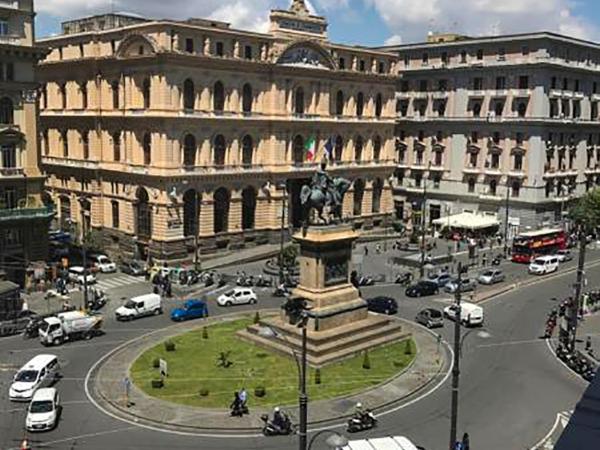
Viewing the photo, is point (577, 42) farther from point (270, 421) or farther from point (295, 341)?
point (270, 421)

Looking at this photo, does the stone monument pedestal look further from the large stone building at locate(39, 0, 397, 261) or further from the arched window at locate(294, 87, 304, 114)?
the arched window at locate(294, 87, 304, 114)

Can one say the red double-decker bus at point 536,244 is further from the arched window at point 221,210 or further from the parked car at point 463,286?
the arched window at point 221,210

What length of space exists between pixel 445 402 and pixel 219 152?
48172mm

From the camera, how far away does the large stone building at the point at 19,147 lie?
63719mm

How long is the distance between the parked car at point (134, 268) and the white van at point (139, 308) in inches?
614

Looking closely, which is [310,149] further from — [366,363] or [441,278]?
[366,363]

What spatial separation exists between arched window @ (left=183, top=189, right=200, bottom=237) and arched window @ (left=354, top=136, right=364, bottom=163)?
2677 centimetres

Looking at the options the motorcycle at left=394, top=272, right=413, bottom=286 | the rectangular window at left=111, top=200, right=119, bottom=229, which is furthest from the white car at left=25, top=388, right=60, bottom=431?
the rectangular window at left=111, top=200, right=119, bottom=229

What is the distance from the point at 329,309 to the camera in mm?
46906

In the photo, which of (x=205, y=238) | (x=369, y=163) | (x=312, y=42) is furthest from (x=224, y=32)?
(x=369, y=163)

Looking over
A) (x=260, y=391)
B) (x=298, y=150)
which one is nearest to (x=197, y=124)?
(x=298, y=150)

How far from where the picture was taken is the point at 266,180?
279ft

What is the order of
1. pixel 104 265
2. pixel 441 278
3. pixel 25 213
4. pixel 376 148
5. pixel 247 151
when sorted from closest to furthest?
pixel 25 213, pixel 441 278, pixel 104 265, pixel 247 151, pixel 376 148

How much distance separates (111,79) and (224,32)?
14.0 metres
